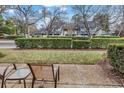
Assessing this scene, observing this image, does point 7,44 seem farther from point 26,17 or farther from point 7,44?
point 26,17

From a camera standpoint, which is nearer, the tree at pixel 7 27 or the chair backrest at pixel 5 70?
the chair backrest at pixel 5 70

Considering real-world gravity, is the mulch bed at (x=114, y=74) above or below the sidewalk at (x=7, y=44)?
below

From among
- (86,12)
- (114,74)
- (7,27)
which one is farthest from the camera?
(86,12)

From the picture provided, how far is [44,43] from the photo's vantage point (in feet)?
29.5

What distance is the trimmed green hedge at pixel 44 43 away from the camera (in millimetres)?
8891

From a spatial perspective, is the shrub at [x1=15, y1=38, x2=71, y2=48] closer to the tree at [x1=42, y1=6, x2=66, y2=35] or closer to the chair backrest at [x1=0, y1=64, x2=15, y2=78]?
the tree at [x1=42, y1=6, x2=66, y2=35]

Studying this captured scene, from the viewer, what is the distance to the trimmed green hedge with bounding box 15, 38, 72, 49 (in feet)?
29.2

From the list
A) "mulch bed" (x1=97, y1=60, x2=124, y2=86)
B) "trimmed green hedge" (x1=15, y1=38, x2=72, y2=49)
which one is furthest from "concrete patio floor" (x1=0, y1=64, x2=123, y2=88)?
"trimmed green hedge" (x1=15, y1=38, x2=72, y2=49)

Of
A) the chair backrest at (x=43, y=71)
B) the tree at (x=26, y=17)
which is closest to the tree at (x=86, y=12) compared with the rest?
the tree at (x=26, y=17)

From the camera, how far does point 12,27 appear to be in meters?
7.99

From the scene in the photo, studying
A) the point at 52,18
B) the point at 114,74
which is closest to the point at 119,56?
the point at 114,74

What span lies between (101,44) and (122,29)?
1066 millimetres

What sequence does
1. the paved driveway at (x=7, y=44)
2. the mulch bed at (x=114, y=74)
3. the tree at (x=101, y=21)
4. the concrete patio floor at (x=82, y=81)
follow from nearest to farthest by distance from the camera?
the concrete patio floor at (x=82, y=81) < the mulch bed at (x=114, y=74) < the paved driveway at (x=7, y=44) < the tree at (x=101, y=21)

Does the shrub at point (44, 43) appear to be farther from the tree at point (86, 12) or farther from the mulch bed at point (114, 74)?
the mulch bed at point (114, 74)
